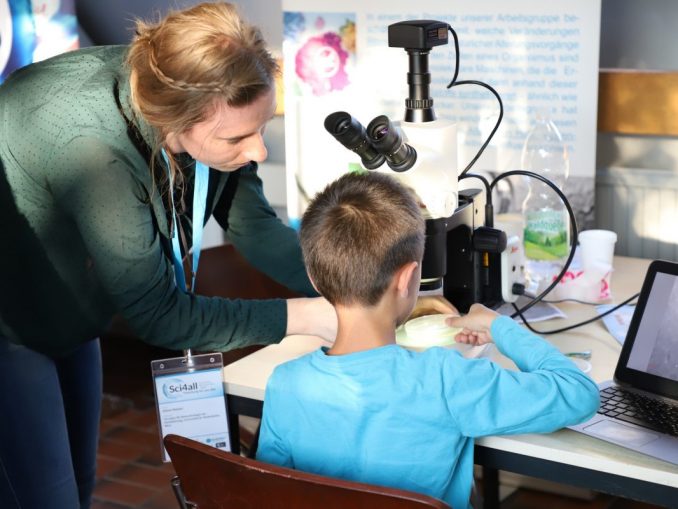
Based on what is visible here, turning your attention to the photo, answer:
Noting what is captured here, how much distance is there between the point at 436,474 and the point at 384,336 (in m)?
0.22

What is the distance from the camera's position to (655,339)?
1648 mm

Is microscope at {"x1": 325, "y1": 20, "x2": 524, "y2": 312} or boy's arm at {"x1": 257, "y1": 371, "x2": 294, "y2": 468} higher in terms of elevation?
microscope at {"x1": 325, "y1": 20, "x2": 524, "y2": 312}

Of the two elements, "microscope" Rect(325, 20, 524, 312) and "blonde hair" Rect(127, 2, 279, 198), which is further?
"microscope" Rect(325, 20, 524, 312)

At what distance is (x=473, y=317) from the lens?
1.68m

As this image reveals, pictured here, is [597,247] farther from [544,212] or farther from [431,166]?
[431,166]

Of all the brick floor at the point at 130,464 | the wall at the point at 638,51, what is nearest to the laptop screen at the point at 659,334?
the wall at the point at 638,51

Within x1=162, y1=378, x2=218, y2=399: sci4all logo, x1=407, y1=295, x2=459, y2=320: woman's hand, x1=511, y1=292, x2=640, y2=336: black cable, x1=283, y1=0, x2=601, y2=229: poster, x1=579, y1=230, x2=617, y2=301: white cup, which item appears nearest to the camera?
x1=162, y1=378, x2=218, y2=399: sci4all logo

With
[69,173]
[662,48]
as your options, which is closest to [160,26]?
[69,173]

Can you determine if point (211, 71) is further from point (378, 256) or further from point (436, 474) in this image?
point (436, 474)

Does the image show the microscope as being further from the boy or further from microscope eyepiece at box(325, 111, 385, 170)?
the boy

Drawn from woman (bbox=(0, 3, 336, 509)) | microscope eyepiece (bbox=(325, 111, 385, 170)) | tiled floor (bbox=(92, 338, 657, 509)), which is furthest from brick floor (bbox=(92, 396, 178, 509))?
microscope eyepiece (bbox=(325, 111, 385, 170))

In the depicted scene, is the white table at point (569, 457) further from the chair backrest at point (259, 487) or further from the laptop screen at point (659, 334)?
the chair backrest at point (259, 487)

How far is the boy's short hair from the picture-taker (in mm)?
1426

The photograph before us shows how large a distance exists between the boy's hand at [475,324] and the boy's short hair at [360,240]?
25cm
